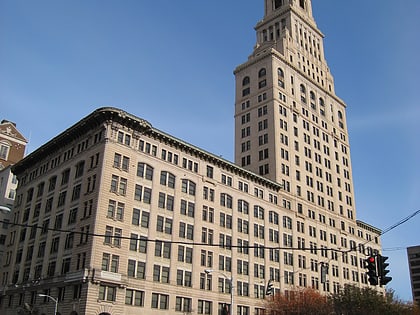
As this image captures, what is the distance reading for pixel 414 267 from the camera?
17275cm

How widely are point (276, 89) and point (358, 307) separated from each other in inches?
1873

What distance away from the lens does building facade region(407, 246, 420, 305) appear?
166250 mm

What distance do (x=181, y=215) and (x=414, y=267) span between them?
13993cm

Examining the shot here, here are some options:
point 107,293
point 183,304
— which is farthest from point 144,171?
point 183,304

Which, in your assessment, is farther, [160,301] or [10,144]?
[10,144]

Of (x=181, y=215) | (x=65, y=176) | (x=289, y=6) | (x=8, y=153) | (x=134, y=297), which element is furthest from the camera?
(x=289, y=6)

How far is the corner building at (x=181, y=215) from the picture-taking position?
187ft

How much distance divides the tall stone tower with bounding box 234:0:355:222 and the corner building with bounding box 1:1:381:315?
0.34m

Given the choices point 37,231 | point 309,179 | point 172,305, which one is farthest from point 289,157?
point 37,231

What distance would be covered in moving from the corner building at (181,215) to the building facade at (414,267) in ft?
266

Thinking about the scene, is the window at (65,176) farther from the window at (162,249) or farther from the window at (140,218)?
the window at (162,249)

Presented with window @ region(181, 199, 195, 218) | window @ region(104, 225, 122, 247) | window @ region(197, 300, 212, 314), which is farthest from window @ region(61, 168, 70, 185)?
window @ region(197, 300, 212, 314)

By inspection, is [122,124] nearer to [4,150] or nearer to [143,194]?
[143,194]

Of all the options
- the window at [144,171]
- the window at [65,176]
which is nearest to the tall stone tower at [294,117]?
the window at [144,171]
